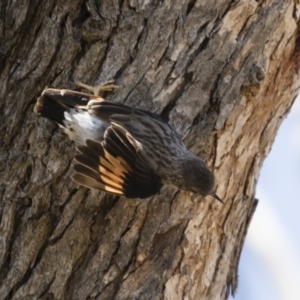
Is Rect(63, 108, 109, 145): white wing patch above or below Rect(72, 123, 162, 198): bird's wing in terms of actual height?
above

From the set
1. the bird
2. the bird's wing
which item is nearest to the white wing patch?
the bird

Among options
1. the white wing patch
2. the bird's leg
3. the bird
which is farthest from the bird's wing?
the bird's leg

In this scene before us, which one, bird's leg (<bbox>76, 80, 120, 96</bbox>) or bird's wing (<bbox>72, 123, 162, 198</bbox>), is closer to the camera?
bird's wing (<bbox>72, 123, 162, 198</bbox>)

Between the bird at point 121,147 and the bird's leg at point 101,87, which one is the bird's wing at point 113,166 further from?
the bird's leg at point 101,87

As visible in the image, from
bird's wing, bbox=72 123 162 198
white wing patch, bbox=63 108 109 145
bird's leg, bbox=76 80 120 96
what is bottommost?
bird's wing, bbox=72 123 162 198

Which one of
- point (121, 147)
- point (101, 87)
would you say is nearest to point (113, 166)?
point (121, 147)

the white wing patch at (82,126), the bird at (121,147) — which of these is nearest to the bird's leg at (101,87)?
the bird at (121,147)

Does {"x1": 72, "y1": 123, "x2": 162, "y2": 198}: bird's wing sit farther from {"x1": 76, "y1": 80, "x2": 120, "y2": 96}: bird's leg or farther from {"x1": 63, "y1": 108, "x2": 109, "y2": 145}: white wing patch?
{"x1": 76, "y1": 80, "x2": 120, "y2": 96}: bird's leg
